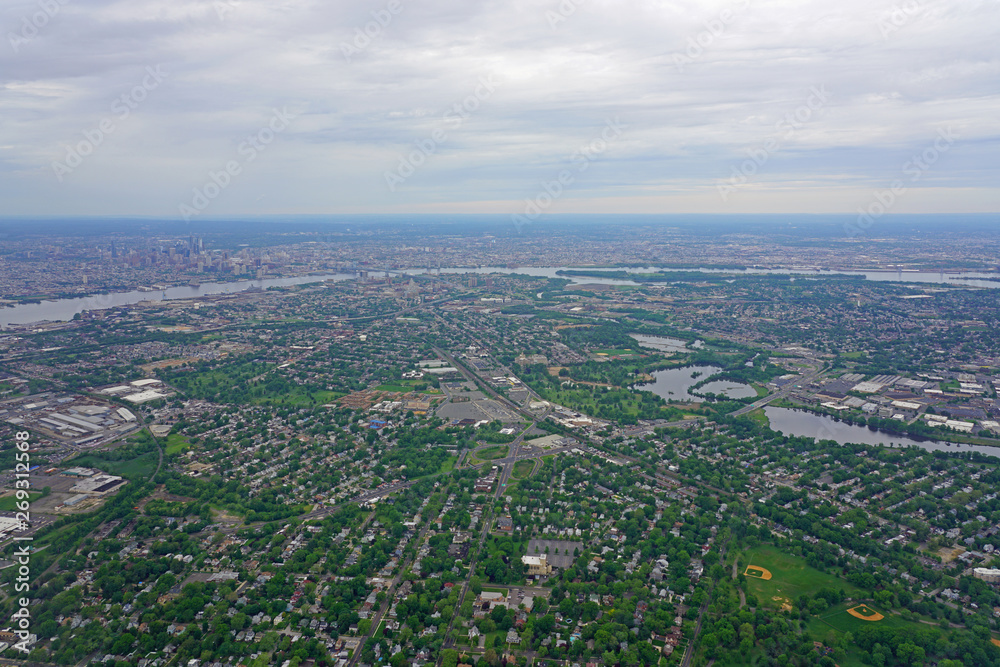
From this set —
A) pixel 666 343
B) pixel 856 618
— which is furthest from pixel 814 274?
pixel 856 618

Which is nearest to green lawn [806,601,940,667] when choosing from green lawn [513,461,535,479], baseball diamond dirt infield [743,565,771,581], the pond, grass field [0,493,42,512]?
baseball diamond dirt infield [743,565,771,581]

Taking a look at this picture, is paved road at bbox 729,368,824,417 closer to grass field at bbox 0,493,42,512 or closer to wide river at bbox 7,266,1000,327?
grass field at bbox 0,493,42,512

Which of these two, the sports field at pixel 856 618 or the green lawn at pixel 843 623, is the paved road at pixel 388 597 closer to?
the green lawn at pixel 843 623

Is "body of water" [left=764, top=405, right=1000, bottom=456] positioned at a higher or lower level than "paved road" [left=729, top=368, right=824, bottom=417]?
lower

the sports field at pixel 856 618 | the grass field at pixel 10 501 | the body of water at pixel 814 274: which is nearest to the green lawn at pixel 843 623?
the sports field at pixel 856 618

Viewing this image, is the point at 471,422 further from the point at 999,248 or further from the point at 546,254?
the point at 999,248
